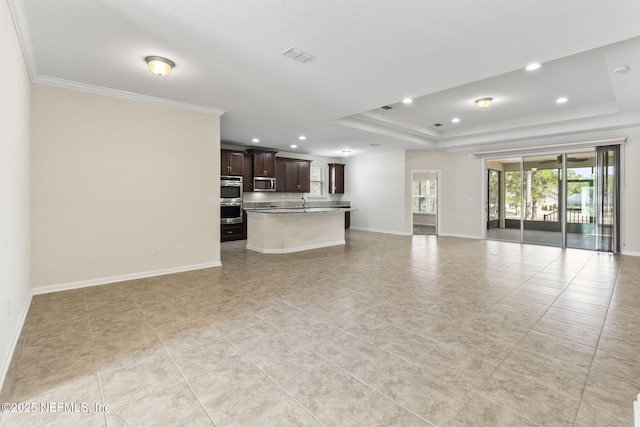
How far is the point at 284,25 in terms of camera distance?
8.61 ft

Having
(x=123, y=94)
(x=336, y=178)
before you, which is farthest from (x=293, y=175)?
(x=123, y=94)

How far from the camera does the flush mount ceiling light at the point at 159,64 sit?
3201 mm

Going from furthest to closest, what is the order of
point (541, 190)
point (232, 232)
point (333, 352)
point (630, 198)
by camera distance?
point (541, 190) → point (232, 232) → point (630, 198) → point (333, 352)

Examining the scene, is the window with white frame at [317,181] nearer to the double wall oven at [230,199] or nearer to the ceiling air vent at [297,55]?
the double wall oven at [230,199]

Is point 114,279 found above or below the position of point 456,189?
below

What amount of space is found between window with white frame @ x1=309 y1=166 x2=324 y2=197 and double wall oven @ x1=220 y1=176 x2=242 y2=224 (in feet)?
9.94

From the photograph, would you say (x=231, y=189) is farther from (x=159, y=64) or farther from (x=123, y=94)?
(x=159, y=64)

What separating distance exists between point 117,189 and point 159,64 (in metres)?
1.98

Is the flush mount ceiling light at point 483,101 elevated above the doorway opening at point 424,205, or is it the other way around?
the flush mount ceiling light at point 483,101

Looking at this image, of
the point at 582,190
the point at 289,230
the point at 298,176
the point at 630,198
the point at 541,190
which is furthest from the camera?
the point at 298,176

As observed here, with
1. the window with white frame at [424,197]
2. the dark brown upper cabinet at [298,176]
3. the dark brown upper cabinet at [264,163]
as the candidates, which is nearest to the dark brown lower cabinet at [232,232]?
the dark brown upper cabinet at [264,163]

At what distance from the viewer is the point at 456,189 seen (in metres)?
8.88

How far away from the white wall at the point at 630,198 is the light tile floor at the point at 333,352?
108 inches

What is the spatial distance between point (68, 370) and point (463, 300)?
3.75 m
